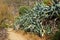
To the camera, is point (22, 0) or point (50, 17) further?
point (22, 0)

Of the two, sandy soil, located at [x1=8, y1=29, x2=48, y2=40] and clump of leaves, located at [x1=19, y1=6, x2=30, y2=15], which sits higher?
clump of leaves, located at [x1=19, y1=6, x2=30, y2=15]

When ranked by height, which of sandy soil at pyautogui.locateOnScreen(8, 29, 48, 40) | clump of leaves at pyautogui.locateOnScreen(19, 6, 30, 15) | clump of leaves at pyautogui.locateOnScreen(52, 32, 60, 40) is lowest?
sandy soil at pyautogui.locateOnScreen(8, 29, 48, 40)

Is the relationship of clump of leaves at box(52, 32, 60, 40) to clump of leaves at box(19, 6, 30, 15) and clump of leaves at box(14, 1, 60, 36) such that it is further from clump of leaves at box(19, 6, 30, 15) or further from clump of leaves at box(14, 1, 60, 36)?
clump of leaves at box(19, 6, 30, 15)

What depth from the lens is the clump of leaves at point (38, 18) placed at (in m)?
7.58

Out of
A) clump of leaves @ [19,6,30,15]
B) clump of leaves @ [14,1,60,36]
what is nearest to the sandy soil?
clump of leaves @ [14,1,60,36]

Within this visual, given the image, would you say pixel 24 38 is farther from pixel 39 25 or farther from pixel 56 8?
pixel 56 8

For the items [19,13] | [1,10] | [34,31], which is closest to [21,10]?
[19,13]

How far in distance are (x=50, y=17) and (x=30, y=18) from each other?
664 mm

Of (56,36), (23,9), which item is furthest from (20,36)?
(23,9)

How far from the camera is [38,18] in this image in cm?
784

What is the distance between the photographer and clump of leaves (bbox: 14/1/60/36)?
758 cm

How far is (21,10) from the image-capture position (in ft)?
27.9

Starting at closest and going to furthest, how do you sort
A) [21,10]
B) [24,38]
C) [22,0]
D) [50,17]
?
[24,38] → [50,17] → [21,10] → [22,0]

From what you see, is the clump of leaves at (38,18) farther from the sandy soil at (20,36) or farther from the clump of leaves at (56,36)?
the clump of leaves at (56,36)
